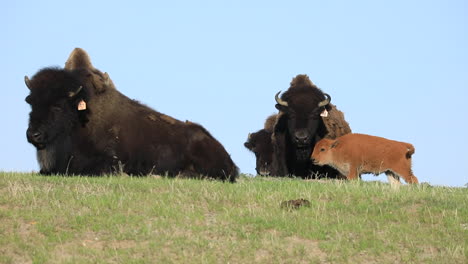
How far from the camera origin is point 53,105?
1567 centimetres

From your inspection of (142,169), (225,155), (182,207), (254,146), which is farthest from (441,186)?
(254,146)

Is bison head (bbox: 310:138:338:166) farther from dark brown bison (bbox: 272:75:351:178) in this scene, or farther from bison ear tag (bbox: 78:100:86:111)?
bison ear tag (bbox: 78:100:86:111)

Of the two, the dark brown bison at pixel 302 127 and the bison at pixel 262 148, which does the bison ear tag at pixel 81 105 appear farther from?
the bison at pixel 262 148

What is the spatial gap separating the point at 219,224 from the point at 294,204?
153 cm

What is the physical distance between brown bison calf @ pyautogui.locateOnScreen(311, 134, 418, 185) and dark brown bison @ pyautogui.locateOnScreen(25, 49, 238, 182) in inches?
132

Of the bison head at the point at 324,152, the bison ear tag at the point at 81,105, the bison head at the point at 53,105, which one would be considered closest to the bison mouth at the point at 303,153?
the bison head at the point at 324,152

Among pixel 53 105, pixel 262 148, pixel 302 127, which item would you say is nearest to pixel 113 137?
pixel 53 105

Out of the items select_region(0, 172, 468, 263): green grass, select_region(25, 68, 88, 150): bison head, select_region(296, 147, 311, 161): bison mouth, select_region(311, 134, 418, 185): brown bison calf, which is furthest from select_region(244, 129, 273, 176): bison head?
select_region(0, 172, 468, 263): green grass

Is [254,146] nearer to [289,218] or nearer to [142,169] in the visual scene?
[142,169]

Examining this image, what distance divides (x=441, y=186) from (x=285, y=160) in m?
5.54

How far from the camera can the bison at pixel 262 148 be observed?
2580 cm

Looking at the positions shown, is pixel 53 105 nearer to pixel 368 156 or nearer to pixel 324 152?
pixel 324 152

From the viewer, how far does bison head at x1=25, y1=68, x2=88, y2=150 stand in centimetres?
1541

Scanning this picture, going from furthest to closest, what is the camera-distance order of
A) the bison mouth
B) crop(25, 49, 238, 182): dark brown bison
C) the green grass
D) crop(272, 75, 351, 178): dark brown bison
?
the bison mouth
crop(272, 75, 351, 178): dark brown bison
crop(25, 49, 238, 182): dark brown bison
the green grass
